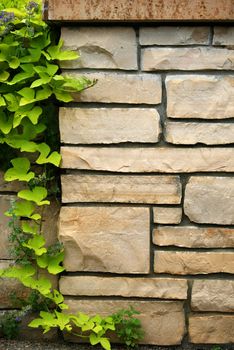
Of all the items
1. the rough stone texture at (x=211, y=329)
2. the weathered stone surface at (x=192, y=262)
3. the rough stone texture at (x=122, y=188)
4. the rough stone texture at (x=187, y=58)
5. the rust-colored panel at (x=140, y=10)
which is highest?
the rust-colored panel at (x=140, y=10)

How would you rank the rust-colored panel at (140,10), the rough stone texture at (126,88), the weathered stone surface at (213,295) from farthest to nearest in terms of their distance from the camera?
1. the weathered stone surface at (213,295)
2. the rough stone texture at (126,88)
3. the rust-colored panel at (140,10)

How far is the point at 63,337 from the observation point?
242 centimetres

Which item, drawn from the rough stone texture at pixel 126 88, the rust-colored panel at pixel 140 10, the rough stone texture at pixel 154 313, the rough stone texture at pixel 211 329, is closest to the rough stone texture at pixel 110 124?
the rough stone texture at pixel 126 88

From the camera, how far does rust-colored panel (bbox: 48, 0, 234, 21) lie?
6.72ft

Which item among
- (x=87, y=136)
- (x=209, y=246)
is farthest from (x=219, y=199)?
(x=87, y=136)

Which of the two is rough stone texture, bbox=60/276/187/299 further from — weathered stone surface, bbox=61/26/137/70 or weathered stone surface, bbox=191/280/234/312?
weathered stone surface, bbox=61/26/137/70

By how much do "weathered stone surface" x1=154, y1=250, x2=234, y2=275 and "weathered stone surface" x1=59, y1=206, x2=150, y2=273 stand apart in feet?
0.21

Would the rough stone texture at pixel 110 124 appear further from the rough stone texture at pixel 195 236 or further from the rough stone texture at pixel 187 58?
the rough stone texture at pixel 195 236

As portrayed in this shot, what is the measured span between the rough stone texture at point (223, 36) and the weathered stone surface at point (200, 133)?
327mm

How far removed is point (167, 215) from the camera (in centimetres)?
223

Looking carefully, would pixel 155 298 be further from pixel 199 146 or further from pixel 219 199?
pixel 199 146

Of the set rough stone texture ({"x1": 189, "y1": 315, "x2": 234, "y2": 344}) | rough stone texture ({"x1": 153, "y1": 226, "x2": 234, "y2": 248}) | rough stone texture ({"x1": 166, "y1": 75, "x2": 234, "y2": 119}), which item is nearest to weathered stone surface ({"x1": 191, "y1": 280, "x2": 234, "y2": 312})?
rough stone texture ({"x1": 189, "y1": 315, "x2": 234, "y2": 344})

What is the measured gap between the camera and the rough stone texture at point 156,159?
2.19 meters

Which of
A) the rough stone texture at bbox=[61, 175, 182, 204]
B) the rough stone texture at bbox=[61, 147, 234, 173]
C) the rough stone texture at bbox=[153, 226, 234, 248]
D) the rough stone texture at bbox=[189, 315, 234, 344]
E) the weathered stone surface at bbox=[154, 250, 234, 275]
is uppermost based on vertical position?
the rough stone texture at bbox=[61, 147, 234, 173]
